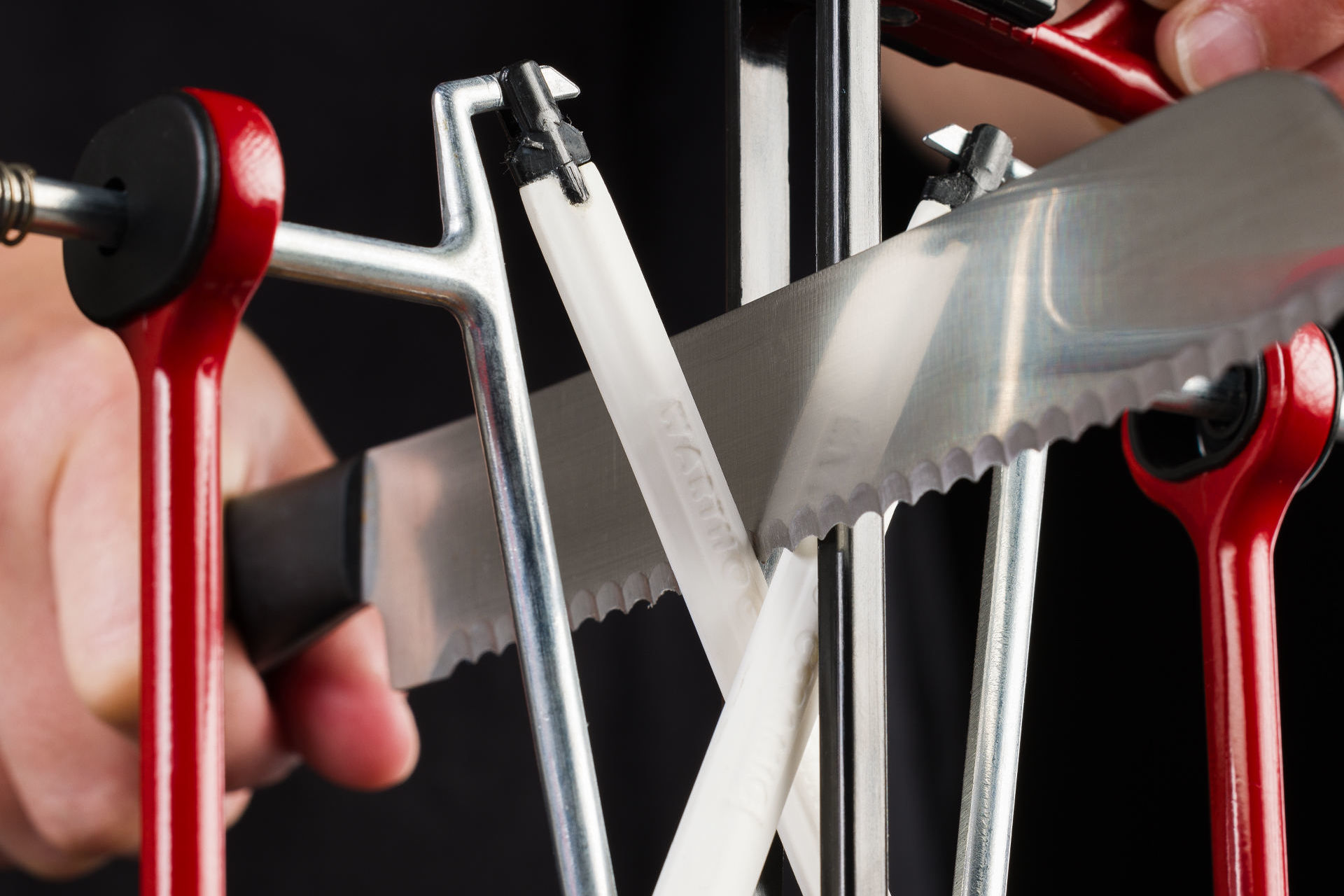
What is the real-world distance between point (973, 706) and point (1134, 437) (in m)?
0.13

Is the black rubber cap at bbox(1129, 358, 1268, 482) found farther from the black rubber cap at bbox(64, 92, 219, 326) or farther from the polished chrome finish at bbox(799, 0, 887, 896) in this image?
the black rubber cap at bbox(64, 92, 219, 326)

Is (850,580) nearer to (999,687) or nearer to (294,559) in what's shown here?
(999,687)

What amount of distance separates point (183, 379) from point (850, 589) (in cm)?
13

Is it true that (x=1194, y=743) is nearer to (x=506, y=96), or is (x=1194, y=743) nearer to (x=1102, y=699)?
(x=1102, y=699)

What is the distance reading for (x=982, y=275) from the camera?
8.8 inches

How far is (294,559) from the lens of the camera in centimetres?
35

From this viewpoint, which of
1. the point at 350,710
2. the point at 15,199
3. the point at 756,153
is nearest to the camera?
the point at 15,199

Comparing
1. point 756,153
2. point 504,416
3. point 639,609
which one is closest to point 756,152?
point 756,153

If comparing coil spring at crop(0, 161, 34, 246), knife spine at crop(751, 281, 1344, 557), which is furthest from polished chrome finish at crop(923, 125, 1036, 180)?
coil spring at crop(0, 161, 34, 246)

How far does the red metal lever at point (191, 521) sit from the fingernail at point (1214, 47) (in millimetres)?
277

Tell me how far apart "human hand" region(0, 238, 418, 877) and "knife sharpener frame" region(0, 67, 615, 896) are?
0.17 meters

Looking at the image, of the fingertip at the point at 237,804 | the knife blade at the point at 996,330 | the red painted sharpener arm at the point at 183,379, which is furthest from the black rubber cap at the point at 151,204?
the fingertip at the point at 237,804

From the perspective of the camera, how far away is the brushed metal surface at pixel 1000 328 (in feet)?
0.63

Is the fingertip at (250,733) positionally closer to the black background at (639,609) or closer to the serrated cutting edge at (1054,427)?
the black background at (639,609)
